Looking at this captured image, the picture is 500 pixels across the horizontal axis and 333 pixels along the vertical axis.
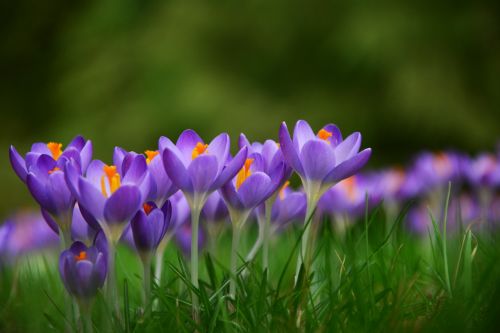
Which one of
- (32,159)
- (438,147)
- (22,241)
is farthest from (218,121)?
(32,159)

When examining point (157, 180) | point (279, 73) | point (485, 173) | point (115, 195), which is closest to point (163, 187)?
point (157, 180)

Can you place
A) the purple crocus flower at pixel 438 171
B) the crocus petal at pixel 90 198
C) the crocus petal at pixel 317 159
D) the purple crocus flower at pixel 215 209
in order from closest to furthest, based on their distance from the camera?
1. the crocus petal at pixel 90 198
2. the crocus petal at pixel 317 159
3. the purple crocus flower at pixel 215 209
4. the purple crocus flower at pixel 438 171

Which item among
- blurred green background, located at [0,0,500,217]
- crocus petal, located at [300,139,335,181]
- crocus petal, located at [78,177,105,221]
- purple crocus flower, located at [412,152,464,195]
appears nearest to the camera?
crocus petal, located at [78,177,105,221]

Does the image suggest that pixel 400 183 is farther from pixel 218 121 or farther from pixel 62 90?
pixel 62 90

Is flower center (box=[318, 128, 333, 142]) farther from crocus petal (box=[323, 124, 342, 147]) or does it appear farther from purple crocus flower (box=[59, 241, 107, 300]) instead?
purple crocus flower (box=[59, 241, 107, 300])

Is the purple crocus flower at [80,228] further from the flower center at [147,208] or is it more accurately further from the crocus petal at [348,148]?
the crocus petal at [348,148]

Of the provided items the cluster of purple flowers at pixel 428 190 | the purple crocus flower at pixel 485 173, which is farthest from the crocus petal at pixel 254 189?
the purple crocus flower at pixel 485 173

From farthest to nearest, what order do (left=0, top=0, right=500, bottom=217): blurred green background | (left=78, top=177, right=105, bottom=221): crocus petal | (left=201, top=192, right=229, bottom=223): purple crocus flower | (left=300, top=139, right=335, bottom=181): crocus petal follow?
(left=0, top=0, right=500, bottom=217): blurred green background → (left=201, top=192, right=229, bottom=223): purple crocus flower → (left=300, top=139, right=335, bottom=181): crocus petal → (left=78, top=177, right=105, bottom=221): crocus petal

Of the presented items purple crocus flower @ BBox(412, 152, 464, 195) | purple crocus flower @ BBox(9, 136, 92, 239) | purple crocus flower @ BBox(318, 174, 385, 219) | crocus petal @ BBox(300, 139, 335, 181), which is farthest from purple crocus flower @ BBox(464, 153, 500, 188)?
purple crocus flower @ BBox(9, 136, 92, 239)

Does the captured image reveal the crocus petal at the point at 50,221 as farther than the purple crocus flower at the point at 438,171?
No
